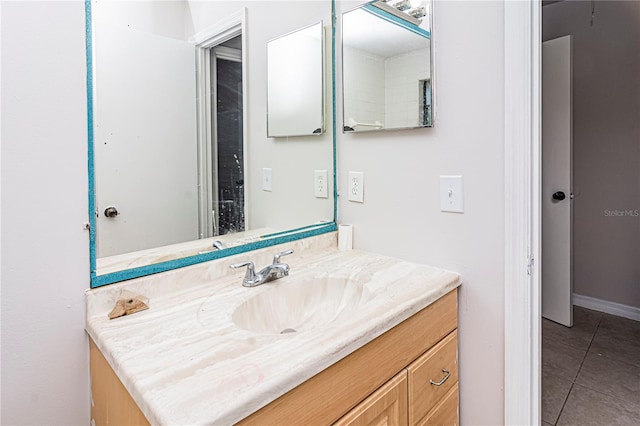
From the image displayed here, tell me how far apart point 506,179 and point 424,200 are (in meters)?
0.26

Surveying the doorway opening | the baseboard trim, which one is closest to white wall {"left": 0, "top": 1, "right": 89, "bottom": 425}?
the doorway opening

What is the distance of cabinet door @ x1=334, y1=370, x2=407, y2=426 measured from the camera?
0.81m

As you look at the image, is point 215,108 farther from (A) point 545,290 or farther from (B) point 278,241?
(A) point 545,290

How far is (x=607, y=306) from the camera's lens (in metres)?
2.88

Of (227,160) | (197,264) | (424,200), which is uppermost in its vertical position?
(227,160)

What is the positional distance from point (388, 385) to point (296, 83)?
1119 mm

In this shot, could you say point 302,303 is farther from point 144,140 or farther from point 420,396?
point 144,140

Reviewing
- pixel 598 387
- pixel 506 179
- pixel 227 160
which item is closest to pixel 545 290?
pixel 598 387

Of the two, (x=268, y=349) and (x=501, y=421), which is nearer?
(x=268, y=349)

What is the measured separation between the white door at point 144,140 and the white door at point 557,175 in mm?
2395

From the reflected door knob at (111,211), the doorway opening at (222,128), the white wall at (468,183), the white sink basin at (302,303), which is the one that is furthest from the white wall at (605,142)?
the reflected door knob at (111,211)

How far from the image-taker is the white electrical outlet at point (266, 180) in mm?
1398

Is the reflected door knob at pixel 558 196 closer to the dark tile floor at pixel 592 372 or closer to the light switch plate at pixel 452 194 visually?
the dark tile floor at pixel 592 372

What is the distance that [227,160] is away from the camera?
125 centimetres
